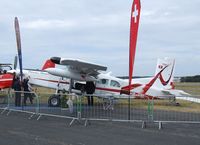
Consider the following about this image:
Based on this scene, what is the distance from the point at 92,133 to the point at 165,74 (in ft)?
54.0

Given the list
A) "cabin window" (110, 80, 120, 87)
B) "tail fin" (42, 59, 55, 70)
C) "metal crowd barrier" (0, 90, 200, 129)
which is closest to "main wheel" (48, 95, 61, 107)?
"metal crowd barrier" (0, 90, 200, 129)

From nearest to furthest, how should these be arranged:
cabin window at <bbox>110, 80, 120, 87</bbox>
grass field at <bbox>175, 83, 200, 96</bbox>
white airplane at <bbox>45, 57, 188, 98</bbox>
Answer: white airplane at <bbox>45, 57, 188, 98</bbox> → cabin window at <bbox>110, 80, 120, 87</bbox> → grass field at <bbox>175, 83, 200, 96</bbox>

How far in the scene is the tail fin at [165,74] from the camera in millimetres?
26438

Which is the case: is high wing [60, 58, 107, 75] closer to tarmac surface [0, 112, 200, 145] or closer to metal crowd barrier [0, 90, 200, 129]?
metal crowd barrier [0, 90, 200, 129]

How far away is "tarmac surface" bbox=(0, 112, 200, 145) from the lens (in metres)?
9.38

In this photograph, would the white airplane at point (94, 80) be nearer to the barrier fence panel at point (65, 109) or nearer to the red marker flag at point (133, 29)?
the barrier fence panel at point (65, 109)

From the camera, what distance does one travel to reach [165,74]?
26.6m

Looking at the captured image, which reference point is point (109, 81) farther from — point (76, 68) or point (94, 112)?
point (94, 112)

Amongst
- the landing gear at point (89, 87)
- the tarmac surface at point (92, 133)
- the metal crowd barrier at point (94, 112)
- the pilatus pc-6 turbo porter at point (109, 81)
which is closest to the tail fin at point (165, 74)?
the pilatus pc-6 turbo porter at point (109, 81)

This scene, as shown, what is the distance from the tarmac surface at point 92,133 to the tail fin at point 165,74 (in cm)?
1315

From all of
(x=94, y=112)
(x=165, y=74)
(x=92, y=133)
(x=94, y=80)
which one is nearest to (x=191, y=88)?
(x=165, y=74)

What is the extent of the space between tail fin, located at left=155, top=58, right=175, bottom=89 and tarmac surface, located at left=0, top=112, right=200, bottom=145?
13.2 m

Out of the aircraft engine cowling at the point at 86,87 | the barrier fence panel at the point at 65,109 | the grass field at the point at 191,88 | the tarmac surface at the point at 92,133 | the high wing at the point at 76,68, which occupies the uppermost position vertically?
the high wing at the point at 76,68

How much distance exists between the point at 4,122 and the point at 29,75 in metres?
11.6
